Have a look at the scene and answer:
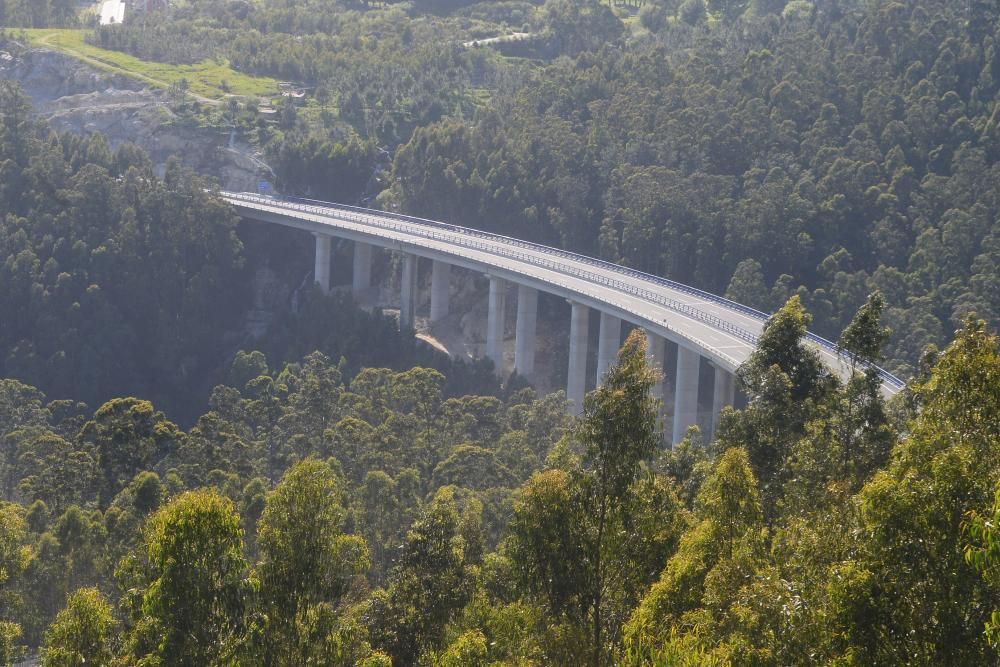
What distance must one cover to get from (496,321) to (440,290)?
8.80 m

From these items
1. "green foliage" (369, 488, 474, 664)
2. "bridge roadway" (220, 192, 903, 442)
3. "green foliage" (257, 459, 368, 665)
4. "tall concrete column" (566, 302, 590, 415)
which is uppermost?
"green foliage" (257, 459, 368, 665)

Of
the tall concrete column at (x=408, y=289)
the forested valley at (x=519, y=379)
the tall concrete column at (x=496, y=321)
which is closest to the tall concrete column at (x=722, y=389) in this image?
the forested valley at (x=519, y=379)

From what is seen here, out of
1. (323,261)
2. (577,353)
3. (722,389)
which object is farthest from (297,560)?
(323,261)

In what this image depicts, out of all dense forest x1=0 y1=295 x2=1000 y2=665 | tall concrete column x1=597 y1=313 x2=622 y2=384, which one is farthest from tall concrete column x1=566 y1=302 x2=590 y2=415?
dense forest x1=0 y1=295 x2=1000 y2=665

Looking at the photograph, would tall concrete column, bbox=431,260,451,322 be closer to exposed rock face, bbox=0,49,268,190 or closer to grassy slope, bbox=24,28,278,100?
exposed rock face, bbox=0,49,268,190

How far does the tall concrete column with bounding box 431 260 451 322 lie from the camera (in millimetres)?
90500

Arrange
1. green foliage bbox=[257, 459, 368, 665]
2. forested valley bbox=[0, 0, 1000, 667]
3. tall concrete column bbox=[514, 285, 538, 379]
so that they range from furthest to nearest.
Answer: tall concrete column bbox=[514, 285, 538, 379], green foliage bbox=[257, 459, 368, 665], forested valley bbox=[0, 0, 1000, 667]

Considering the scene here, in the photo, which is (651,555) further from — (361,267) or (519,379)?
(361,267)

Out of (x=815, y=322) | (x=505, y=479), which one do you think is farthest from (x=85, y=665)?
(x=815, y=322)

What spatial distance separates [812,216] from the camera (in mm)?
81250

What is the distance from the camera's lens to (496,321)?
8306 centimetres

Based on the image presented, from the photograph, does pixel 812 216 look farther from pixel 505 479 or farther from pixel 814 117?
pixel 505 479

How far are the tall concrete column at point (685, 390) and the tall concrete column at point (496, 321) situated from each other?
735 inches

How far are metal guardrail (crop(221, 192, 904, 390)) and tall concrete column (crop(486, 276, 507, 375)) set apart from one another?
221cm
